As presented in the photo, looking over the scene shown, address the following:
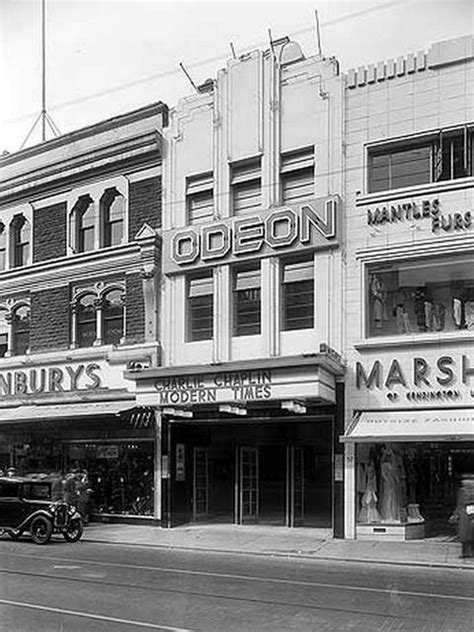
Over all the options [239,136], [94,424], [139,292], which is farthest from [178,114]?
[94,424]

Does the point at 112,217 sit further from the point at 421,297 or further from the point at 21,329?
the point at 421,297

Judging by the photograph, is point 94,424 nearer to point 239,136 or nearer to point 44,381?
point 44,381

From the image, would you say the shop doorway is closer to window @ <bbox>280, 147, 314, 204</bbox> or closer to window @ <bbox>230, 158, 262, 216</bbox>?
window @ <bbox>230, 158, 262, 216</bbox>

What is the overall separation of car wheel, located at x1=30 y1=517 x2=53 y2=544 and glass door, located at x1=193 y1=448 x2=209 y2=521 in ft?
15.7

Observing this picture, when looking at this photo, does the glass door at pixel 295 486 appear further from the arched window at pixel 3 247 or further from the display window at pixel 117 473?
the arched window at pixel 3 247

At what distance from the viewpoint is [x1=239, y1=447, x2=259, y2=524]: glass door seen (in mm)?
19922

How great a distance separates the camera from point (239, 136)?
19234 millimetres

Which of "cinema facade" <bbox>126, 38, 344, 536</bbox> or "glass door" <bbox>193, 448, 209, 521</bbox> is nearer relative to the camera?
"cinema facade" <bbox>126, 38, 344, 536</bbox>

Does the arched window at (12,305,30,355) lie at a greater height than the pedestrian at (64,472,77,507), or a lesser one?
greater

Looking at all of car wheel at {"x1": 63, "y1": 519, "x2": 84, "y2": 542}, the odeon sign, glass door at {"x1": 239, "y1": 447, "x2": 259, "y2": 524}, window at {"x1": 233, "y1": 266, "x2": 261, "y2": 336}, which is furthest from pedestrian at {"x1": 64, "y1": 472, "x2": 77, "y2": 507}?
the odeon sign

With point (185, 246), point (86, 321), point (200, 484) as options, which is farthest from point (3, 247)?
point (200, 484)

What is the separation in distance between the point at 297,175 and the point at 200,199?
2.56m

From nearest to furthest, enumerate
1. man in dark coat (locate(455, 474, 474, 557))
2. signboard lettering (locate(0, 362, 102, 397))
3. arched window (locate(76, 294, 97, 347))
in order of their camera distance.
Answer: man in dark coat (locate(455, 474, 474, 557)) < signboard lettering (locate(0, 362, 102, 397)) < arched window (locate(76, 294, 97, 347))

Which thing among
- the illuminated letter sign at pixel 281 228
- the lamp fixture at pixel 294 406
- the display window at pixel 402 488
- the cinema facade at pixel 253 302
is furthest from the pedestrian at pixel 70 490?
the illuminated letter sign at pixel 281 228
